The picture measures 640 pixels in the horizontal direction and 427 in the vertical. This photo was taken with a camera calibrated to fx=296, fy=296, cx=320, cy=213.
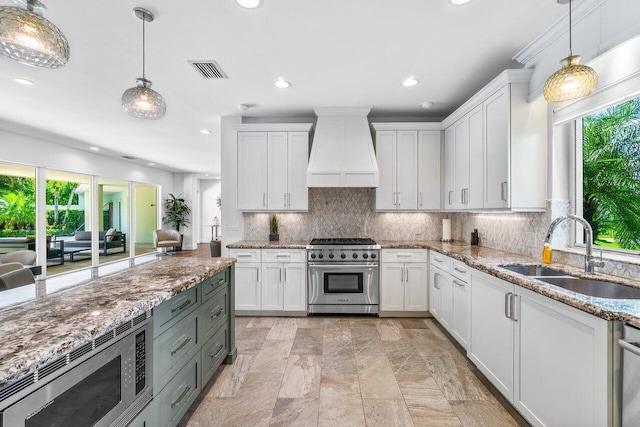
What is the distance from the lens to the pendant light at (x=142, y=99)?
1983 mm

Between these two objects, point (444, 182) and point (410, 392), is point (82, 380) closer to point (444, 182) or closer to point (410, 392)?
point (410, 392)

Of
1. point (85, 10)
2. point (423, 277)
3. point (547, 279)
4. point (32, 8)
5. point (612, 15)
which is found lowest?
point (423, 277)

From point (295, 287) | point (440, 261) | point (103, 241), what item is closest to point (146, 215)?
point (103, 241)

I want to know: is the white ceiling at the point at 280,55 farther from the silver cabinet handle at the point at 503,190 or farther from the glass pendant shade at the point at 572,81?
the silver cabinet handle at the point at 503,190

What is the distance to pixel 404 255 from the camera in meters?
3.79

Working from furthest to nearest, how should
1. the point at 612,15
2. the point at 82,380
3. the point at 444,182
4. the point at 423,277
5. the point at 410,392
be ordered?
the point at 444,182
the point at 423,277
the point at 410,392
the point at 612,15
the point at 82,380

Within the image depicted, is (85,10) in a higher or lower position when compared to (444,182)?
higher

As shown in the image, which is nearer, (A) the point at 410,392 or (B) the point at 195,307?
(B) the point at 195,307

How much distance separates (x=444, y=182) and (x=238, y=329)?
3243mm

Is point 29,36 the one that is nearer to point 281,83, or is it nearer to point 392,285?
point 281,83

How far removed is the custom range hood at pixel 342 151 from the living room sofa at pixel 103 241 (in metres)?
6.33

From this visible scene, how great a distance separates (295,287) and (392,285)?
1.25m

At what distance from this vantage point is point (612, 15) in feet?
6.11

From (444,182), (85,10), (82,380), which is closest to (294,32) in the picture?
(85,10)
